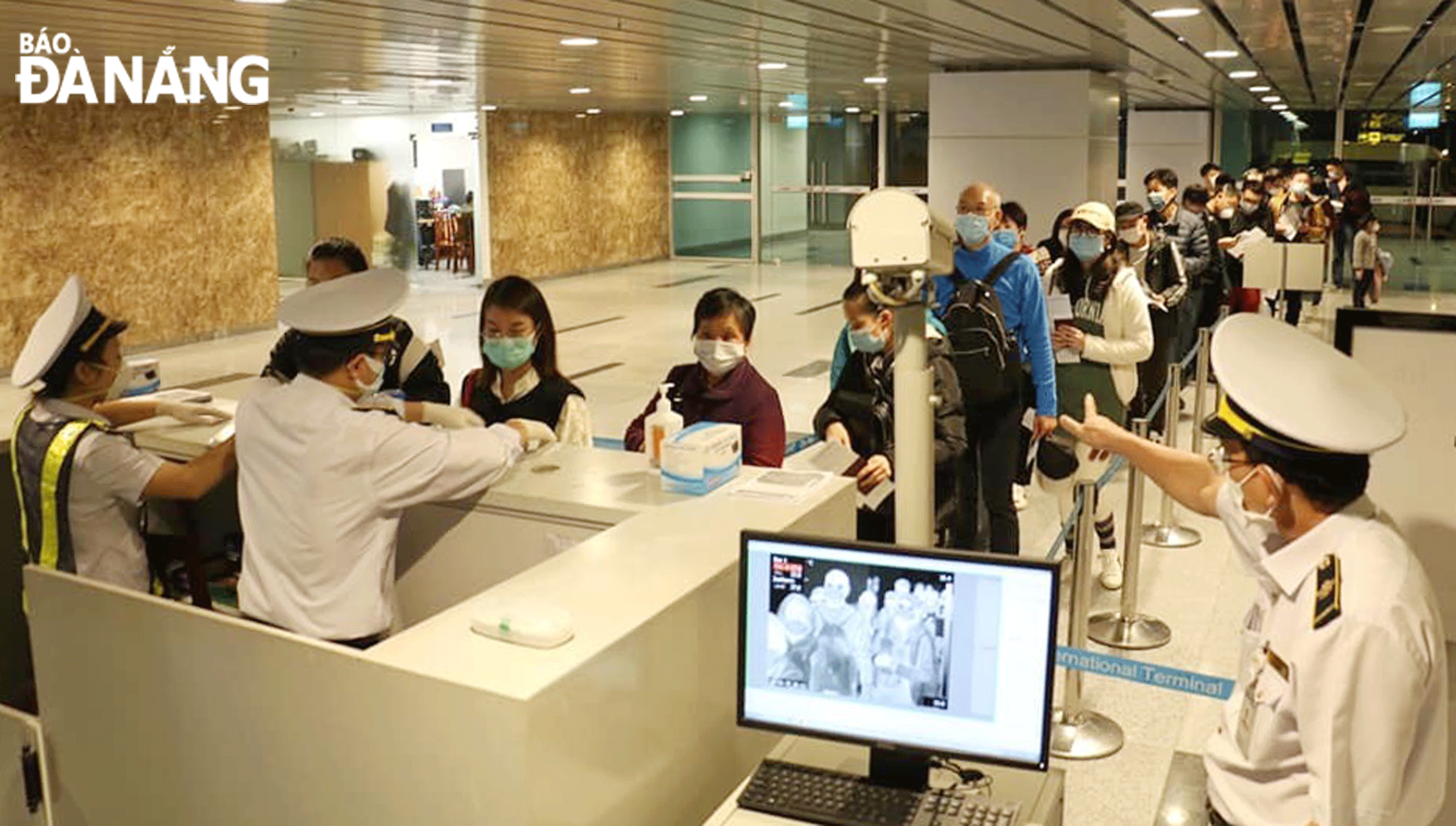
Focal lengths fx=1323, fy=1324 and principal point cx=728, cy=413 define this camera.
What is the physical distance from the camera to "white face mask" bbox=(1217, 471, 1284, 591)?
82.0 inches

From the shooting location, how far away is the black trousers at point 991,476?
16.3 ft

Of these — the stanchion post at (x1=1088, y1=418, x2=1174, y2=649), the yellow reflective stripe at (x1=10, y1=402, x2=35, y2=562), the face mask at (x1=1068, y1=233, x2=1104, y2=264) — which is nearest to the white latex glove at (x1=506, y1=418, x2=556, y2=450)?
the yellow reflective stripe at (x1=10, y1=402, x2=35, y2=562)

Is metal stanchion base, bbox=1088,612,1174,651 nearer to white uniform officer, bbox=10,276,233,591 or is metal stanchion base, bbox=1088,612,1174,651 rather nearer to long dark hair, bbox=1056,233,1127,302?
long dark hair, bbox=1056,233,1127,302

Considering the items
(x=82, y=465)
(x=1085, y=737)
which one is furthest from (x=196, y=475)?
(x=1085, y=737)

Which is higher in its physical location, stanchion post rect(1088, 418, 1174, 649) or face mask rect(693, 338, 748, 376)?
face mask rect(693, 338, 748, 376)

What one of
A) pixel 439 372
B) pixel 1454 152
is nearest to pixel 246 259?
pixel 439 372

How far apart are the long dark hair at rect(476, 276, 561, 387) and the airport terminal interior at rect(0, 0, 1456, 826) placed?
0.04m

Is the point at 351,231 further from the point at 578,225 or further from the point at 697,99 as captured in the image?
the point at 697,99

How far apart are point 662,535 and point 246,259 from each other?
1208 cm

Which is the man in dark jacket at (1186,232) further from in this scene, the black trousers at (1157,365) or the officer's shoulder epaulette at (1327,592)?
the officer's shoulder epaulette at (1327,592)

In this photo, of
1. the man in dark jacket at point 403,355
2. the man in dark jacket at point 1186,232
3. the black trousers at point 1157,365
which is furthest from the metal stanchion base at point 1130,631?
the man in dark jacket at point 1186,232

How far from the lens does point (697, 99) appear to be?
656 inches

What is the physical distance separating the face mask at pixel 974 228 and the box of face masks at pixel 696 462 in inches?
112

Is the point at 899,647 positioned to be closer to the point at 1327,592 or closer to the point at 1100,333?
the point at 1327,592
